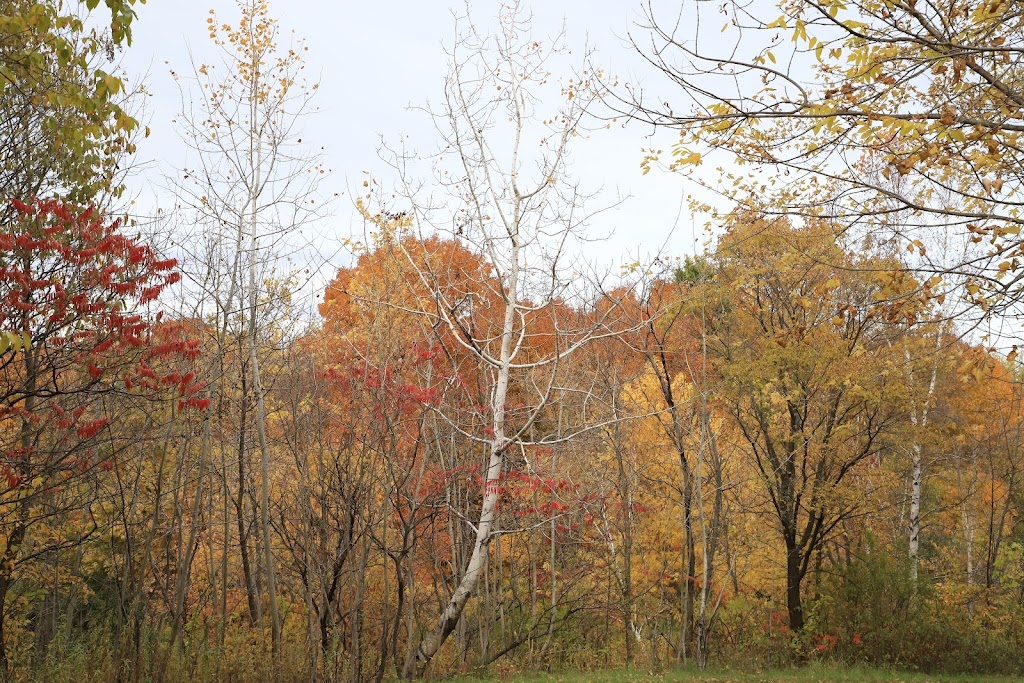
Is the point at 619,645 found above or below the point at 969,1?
below

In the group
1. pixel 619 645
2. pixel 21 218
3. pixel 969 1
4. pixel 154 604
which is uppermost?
pixel 969 1

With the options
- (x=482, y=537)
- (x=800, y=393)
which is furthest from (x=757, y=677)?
(x=800, y=393)

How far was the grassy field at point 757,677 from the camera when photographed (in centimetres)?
1000

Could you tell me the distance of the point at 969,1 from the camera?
4.86 m

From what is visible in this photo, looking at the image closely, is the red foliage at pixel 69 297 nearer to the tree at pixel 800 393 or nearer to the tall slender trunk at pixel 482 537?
the tall slender trunk at pixel 482 537

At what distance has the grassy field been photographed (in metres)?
10.0

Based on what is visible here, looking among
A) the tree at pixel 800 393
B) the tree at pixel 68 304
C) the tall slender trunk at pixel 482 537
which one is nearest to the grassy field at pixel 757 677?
the tall slender trunk at pixel 482 537

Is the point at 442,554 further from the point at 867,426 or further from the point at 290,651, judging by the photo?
the point at 867,426

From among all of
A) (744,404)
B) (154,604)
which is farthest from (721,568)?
(154,604)

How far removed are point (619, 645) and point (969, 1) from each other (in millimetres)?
→ 13503

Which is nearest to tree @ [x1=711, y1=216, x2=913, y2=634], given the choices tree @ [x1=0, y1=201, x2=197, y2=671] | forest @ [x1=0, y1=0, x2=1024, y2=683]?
forest @ [x1=0, y1=0, x2=1024, y2=683]

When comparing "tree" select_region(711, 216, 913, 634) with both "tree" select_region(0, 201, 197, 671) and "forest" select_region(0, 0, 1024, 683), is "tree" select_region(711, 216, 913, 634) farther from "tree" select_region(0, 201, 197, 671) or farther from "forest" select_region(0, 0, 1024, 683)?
"tree" select_region(0, 201, 197, 671)

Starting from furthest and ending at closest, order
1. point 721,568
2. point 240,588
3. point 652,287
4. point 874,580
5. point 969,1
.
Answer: point 721,568, point 240,588, point 874,580, point 652,287, point 969,1

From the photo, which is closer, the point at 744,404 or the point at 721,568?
the point at 744,404
